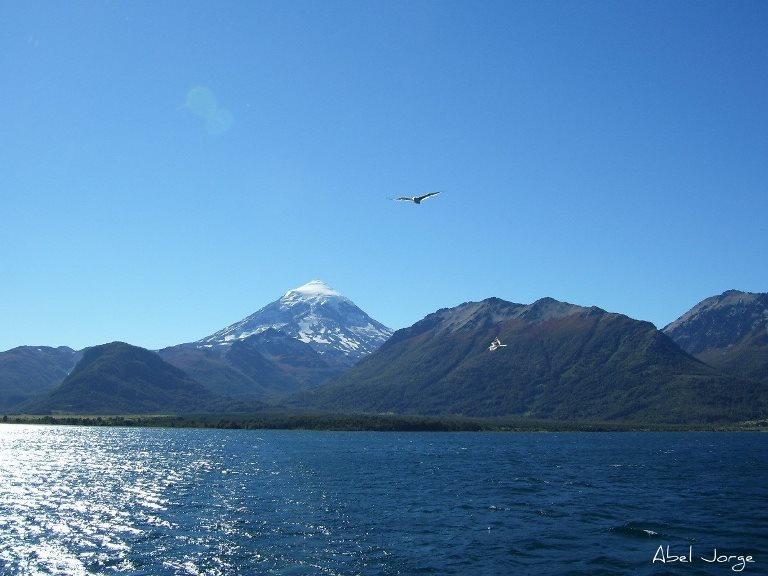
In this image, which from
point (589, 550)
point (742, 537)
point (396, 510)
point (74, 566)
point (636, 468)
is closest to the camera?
point (74, 566)

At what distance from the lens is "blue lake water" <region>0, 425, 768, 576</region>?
176ft

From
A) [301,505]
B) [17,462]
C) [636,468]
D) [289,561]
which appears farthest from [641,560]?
[17,462]

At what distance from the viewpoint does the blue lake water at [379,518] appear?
53688 mm

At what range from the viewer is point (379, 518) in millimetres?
73000

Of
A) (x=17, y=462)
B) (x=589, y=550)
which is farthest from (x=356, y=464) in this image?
(x=589, y=550)

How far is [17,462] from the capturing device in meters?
135

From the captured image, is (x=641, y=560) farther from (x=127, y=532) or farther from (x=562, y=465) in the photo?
(x=562, y=465)

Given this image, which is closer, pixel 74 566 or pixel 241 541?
pixel 74 566

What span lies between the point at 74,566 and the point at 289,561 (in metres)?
16.1

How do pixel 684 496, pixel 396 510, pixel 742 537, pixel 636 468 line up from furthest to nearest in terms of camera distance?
1. pixel 636 468
2. pixel 684 496
3. pixel 396 510
4. pixel 742 537

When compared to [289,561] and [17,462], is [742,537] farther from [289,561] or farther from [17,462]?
[17,462]
